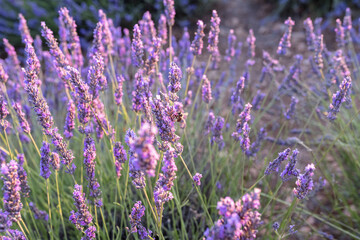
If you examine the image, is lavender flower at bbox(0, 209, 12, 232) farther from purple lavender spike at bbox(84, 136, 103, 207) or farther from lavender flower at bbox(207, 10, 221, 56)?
lavender flower at bbox(207, 10, 221, 56)

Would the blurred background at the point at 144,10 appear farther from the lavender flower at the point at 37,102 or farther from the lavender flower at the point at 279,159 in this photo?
the lavender flower at the point at 279,159

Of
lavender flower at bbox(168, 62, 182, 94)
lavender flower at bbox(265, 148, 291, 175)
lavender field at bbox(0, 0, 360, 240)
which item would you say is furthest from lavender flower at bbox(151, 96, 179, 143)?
lavender flower at bbox(265, 148, 291, 175)

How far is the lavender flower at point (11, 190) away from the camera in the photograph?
1.12m

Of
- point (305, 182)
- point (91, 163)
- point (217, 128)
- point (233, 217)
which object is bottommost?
point (233, 217)

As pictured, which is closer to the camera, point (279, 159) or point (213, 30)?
point (279, 159)

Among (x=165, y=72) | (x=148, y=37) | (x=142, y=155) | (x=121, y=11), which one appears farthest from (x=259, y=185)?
(x=121, y=11)

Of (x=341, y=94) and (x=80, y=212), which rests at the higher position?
(x=341, y=94)

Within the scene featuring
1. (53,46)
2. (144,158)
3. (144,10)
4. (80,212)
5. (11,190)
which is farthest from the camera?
(144,10)

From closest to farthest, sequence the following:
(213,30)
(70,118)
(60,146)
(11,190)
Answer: (11,190)
(60,146)
(70,118)
(213,30)

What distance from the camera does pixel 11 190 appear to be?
1.15 meters

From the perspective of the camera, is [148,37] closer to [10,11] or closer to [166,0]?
[166,0]

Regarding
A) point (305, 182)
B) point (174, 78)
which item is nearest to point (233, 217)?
point (305, 182)

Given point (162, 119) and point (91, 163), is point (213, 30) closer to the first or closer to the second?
point (162, 119)

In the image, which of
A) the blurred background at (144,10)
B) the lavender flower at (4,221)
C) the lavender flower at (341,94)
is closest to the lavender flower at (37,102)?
the lavender flower at (4,221)
